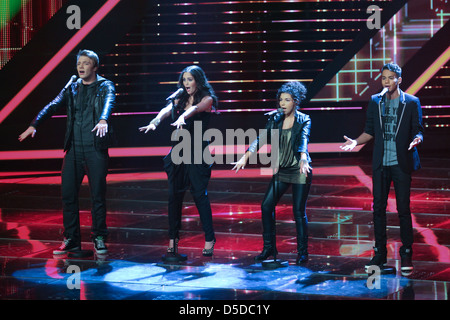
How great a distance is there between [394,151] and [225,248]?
6.61 ft

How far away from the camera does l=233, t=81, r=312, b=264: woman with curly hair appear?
650 centimetres

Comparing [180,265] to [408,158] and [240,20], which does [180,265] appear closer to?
[408,158]

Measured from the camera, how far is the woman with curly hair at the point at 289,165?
21.3ft

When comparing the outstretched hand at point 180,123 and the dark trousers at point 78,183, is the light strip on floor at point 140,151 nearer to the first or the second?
the dark trousers at point 78,183

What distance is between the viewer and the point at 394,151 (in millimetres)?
6168

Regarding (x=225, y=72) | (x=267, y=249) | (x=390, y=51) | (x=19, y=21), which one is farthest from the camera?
(x=390, y=51)

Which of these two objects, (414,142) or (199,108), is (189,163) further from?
(414,142)

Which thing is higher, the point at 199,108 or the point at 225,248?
the point at 199,108

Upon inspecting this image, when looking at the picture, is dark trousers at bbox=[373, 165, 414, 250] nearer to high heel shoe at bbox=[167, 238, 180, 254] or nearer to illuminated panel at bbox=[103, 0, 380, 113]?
high heel shoe at bbox=[167, 238, 180, 254]

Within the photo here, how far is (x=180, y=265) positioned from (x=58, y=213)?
3.32 metres

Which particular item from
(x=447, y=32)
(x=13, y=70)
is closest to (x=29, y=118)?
(x=13, y=70)

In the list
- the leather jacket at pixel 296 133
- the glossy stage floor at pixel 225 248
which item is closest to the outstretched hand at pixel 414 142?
the leather jacket at pixel 296 133

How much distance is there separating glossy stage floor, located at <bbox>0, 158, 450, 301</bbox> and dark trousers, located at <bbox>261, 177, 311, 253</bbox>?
0.26 meters

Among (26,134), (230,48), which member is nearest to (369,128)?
(26,134)
